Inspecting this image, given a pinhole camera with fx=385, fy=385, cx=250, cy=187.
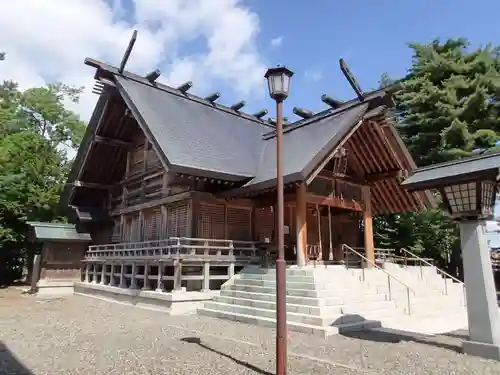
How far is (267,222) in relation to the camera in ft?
52.1

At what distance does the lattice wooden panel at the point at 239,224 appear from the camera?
15.1 m

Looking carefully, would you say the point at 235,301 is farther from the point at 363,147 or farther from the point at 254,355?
the point at 363,147

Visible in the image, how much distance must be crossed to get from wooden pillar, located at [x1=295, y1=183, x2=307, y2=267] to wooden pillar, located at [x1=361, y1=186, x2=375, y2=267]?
11.6ft

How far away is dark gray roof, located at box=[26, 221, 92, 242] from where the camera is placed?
18361 millimetres

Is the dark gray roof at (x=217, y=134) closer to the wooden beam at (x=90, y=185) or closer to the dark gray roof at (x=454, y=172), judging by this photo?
the wooden beam at (x=90, y=185)

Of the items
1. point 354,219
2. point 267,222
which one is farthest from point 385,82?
point 267,222

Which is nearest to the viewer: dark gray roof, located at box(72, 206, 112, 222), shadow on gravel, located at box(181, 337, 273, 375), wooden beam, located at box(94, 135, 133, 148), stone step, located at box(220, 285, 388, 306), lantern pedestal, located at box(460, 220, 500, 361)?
shadow on gravel, located at box(181, 337, 273, 375)

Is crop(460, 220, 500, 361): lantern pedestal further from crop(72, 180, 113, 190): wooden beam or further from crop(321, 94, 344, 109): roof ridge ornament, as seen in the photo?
crop(72, 180, 113, 190): wooden beam

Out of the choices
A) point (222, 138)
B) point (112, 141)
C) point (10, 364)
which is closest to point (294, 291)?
point (10, 364)

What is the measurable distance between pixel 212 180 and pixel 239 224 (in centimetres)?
285

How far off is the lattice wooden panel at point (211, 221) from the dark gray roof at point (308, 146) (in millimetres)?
2237

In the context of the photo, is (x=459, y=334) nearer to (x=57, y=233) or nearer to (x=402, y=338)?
(x=402, y=338)

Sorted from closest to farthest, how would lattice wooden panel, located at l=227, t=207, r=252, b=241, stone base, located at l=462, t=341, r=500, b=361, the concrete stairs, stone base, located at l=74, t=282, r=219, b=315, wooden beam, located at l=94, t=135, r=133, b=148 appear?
stone base, located at l=462, t=341, r=500, b=361 < the concrete stairs < stone base, located at l=74, t=282, r=219, b=315 < lattice wooden panel, located at l=227, t=207, r=252, b=241 < wooden beam, located at l=94, t=135, r=133, b=148

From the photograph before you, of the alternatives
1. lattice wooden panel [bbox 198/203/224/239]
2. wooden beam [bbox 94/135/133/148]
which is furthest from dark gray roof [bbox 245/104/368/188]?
wooden beam [bbox 94/135/133/148]
